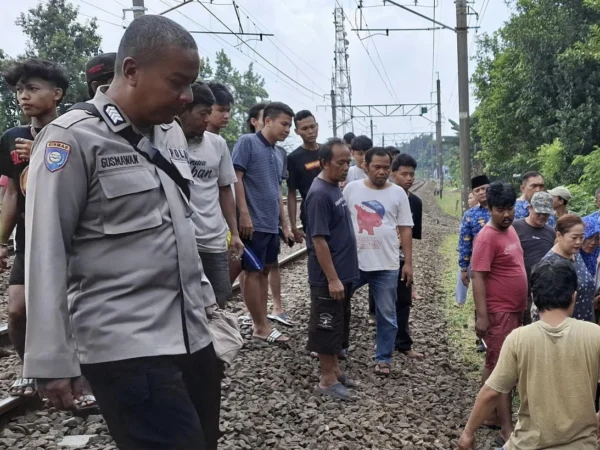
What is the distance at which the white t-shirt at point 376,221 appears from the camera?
5613mm

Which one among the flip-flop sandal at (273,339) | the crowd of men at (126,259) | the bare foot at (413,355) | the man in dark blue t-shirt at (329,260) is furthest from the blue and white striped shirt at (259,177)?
the crowd of men at (126,259)

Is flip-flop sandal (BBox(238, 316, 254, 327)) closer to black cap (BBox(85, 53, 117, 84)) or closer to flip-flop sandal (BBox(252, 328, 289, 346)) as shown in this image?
flip-flop sandal (BBox(252, 328, 289, 346))

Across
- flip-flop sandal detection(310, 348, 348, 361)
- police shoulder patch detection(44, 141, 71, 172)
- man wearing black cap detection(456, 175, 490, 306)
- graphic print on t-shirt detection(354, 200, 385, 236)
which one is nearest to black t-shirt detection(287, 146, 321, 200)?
graphic print on t-shirt detection(354, 200, 385, 236)

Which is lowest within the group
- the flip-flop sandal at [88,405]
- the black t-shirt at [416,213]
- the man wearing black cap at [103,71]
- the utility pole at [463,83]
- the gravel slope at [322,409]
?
the gravel slope at [322,409]

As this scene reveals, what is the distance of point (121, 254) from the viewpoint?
2033 millimetres

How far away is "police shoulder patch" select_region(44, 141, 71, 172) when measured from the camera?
1.91 meters

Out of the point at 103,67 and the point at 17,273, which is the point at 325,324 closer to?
the point at 17,273

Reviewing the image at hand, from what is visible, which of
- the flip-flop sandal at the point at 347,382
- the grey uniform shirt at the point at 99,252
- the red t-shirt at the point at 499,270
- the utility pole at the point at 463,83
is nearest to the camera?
the grey uniform shirt at the point at 99,252

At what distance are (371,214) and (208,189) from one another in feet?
6.06

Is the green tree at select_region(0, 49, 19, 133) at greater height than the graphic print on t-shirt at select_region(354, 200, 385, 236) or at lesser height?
greater

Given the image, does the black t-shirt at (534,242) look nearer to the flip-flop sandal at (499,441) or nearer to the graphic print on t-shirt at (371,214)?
the graphic print on t-shirt at (371,214)

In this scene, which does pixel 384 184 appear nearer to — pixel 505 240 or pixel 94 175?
pixel 505 240

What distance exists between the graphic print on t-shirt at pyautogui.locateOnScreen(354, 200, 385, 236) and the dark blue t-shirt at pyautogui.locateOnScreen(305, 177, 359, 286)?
58 centimetres

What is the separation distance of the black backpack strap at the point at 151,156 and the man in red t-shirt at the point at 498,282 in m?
2.80
